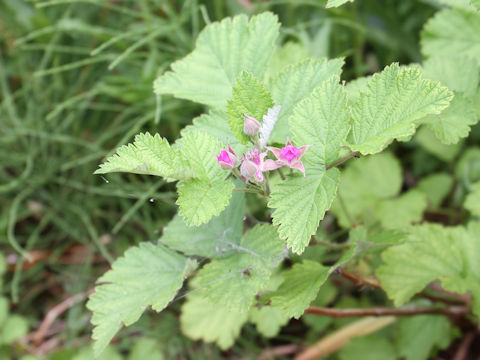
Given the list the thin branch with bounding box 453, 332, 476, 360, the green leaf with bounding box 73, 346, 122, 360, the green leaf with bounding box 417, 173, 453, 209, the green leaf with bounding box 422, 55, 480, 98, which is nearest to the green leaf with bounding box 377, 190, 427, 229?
the green leaf with bounding box 417, 173, 453, 209

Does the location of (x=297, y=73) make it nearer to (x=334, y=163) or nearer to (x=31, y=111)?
(x=334, y=163)

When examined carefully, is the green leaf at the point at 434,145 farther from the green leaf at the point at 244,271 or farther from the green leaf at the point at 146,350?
the green leaf at the point at 146,350

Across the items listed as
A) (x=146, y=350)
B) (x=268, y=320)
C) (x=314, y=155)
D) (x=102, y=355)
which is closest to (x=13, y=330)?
(x=102, y=355)

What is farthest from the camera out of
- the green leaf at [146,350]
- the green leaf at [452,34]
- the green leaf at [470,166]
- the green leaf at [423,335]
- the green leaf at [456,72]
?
the green leaf at [470,166]

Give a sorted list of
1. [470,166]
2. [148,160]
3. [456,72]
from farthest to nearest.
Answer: [470,166] < [456,72] < [148,160]

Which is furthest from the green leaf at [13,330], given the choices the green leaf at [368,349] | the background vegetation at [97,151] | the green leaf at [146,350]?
the green leaf at [368,349]

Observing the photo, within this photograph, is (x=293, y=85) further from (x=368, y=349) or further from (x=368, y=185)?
(x=368, y=349)

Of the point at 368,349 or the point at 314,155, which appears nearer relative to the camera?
the point at 314,155
